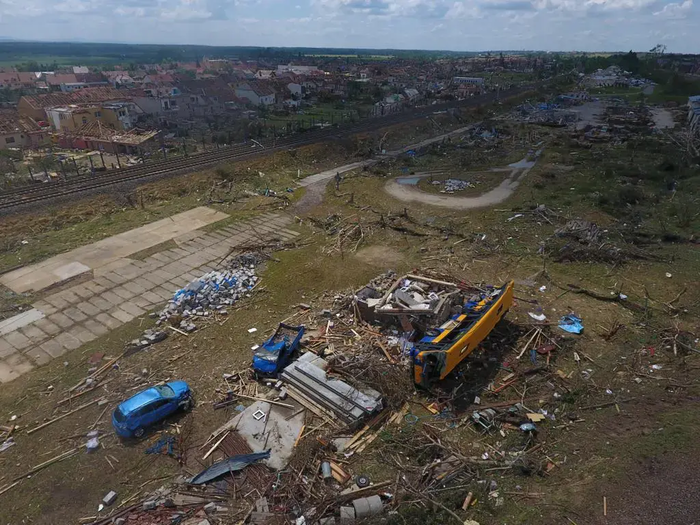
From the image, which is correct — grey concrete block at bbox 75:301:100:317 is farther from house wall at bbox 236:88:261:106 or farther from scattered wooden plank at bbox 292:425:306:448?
house wall at bbox 236:88:261:106

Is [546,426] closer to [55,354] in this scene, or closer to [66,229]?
[55,354]

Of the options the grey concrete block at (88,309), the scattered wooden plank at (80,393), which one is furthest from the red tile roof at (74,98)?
the scattered wooden plank at (80,393)

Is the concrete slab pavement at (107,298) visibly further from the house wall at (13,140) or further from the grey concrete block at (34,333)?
the house wall at (13,140)

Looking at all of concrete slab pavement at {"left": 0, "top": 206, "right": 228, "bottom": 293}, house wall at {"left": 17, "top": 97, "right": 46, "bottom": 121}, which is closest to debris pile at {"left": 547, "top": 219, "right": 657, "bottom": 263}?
concrete slab pavement at {"left": 0, "top": 206, "right": 228, "bottom": 293}

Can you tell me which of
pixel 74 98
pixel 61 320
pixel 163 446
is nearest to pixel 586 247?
pixel 163 446

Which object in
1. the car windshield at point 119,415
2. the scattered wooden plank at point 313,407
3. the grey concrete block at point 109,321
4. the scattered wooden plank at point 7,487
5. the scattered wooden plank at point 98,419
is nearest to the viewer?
the scattered wooden plank at point 7,487

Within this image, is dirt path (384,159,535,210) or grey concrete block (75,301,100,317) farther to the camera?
dirt path (384,159,535,210)
